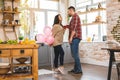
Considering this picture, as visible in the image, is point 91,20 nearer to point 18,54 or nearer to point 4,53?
point 18,54

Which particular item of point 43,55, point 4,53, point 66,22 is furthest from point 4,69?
point 66,22

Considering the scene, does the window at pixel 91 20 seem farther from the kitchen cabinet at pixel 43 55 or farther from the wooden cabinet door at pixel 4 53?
the wooden cabinet door at pixel 4 53

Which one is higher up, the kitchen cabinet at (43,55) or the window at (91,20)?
the window at (91,20)

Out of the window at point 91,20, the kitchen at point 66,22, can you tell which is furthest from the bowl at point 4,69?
the window at point 91,20

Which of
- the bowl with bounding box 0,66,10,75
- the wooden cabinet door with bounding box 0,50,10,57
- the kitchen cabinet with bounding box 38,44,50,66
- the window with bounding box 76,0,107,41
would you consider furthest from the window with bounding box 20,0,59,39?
the wooden cabinet door with bounding box 0,50,10,57

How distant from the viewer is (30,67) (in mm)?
3570

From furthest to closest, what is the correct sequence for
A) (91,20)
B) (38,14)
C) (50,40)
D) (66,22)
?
(66,22)
(38,14)
(91,20)
(50,40)

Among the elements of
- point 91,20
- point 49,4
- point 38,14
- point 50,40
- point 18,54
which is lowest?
point 18,54

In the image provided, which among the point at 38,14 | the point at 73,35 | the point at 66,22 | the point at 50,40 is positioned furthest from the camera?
the point at 66,22

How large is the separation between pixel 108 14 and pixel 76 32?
67.8 inches

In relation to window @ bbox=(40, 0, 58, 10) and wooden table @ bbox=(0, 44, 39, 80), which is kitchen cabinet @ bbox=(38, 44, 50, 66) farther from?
wooden table @ bbox=(0, 44, 39, 80)

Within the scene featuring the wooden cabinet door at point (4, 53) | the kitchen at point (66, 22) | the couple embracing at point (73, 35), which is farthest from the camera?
the kitchen at point (66, 22)

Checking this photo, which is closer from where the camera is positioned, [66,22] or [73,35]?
[73,35]

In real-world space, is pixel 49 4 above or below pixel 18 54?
above
